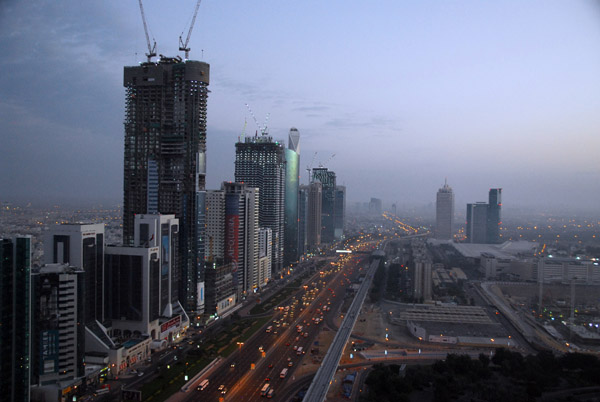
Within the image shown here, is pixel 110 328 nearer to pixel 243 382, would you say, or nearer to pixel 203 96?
pixel 243 382

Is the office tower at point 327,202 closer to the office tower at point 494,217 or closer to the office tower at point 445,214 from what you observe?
the office tower at point 445,214

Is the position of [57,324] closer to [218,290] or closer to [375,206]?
[218,290]

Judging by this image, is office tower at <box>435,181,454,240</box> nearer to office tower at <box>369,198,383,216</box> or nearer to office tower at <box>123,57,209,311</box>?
office tower at <box>123,57,209,311</box>

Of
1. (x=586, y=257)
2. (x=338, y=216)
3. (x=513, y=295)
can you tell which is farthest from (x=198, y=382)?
(x=338, y=216)

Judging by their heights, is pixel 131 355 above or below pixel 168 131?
below

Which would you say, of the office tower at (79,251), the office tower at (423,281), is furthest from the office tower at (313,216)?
the office tower at (79,251)

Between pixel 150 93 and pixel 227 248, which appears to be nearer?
pixel 150 93

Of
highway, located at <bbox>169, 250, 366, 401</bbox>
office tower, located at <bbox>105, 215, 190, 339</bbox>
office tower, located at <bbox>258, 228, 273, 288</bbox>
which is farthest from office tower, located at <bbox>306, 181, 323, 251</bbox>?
office tower, located at <bbox>105, 215, 190, 339</bbox>
